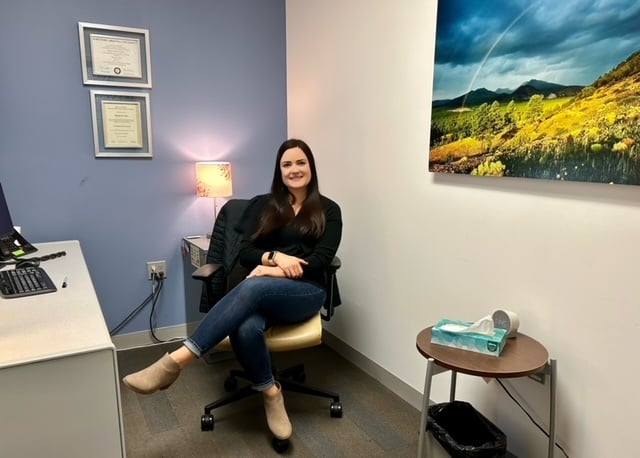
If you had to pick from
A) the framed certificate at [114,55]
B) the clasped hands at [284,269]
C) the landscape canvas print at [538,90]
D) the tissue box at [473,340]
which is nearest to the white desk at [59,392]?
the clasped hands at [284,269]

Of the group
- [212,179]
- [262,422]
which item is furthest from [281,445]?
[212,179]

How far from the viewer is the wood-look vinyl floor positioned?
1898mm

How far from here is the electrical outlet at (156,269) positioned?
280cm

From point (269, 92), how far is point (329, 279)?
1503 millimetres

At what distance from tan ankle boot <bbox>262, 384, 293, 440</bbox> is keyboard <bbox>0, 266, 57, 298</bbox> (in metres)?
0.96

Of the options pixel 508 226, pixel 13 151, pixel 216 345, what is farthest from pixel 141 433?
pixel 508 226

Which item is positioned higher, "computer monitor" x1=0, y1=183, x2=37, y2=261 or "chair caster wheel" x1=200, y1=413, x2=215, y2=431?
"computer monitor" x1=0, y1=183, x2=37, y2=261

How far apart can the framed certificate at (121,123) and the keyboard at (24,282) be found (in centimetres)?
88

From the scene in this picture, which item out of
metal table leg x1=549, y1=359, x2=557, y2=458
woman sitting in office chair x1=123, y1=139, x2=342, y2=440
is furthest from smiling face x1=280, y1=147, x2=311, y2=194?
metal table leg x1=549, y1=359, x2=557, y2=458

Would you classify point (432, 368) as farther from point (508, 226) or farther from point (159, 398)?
point (159, 398)

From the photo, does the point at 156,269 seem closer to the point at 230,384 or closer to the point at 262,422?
the point at 230,384

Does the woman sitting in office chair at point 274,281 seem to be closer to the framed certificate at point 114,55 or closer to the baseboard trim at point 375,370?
the baseboard trim at point 375,370

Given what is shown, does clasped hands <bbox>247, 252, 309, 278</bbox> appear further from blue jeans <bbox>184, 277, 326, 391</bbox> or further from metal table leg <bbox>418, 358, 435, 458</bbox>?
metal table leg <bbox>418, 358, 435, 458</bbox>

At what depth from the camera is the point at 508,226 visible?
1.69 metres
